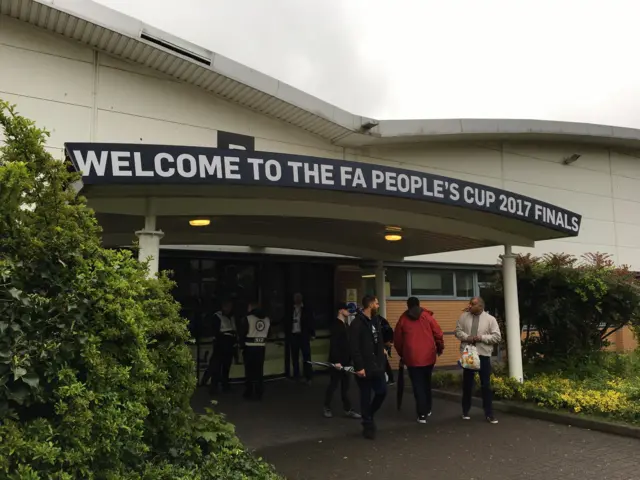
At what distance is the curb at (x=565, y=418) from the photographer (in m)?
6.47

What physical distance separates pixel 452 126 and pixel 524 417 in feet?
24.6

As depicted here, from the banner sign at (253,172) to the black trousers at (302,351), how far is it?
5377 millimetres

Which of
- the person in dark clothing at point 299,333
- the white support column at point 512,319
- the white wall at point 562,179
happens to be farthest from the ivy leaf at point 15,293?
the white wall at point 562,179

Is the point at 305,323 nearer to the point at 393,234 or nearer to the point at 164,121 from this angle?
the point at 393,234

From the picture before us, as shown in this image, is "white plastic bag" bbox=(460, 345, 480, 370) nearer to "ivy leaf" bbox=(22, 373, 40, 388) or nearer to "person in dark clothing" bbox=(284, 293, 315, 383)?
"person in dark clothing" bbox=(284, 293, 315, 383)

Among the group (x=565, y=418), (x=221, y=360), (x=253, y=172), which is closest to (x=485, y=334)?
(x=565, y=418)

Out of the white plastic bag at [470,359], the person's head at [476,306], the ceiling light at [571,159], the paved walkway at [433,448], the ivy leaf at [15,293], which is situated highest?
the ceiling light at [571,159]

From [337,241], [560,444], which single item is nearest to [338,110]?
[337,241]

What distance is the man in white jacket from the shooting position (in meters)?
7.12

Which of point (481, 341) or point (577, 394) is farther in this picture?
point (577, 394)

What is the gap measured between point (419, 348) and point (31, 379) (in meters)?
5.02

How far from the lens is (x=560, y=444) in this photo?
20.0 feet

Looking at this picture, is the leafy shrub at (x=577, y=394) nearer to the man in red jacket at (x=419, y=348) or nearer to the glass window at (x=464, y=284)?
the man in red jacket at (x=419, y=348)

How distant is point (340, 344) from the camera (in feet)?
24.1
